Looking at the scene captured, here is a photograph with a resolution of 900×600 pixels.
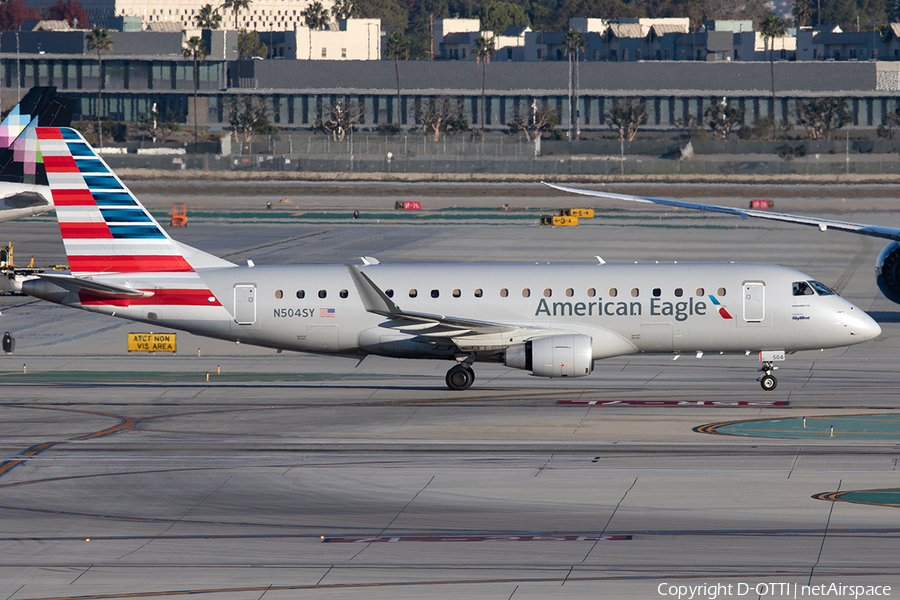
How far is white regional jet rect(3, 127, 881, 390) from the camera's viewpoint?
37219 millimetres

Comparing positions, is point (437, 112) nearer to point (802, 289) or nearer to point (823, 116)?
point (823, 116)

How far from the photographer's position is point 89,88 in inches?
7825

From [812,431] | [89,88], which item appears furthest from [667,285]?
[89,88]

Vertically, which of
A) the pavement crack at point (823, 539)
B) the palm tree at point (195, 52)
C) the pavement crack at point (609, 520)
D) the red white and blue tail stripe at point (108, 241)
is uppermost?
the palm tree at point (195, 52)

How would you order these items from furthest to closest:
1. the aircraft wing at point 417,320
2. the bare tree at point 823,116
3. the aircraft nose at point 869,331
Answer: the bare tree at point 823,116 < the aircraft nose at point 869,331 < the aircraft wing at point 417,320

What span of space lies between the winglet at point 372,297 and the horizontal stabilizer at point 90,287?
712 centimetres

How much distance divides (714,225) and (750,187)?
139 ft

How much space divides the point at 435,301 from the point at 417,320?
120 cm

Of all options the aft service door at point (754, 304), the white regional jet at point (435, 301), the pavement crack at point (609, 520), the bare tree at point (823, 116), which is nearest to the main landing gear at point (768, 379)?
the white regional jet at point (435, 301)

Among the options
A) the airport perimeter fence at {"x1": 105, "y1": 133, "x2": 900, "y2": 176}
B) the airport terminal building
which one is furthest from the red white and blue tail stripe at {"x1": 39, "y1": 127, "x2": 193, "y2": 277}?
the airport terminal building

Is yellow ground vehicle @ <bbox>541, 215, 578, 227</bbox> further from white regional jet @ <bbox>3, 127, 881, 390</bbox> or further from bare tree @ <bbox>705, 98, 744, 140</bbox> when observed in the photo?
bare tree @ <bbox>705, 98, 744, 140</bbox>

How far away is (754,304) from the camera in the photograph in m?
37.2

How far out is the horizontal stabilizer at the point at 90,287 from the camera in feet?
123

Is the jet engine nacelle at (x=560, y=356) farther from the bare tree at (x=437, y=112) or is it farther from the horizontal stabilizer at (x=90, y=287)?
the bare tree at (x=437, y=112)
